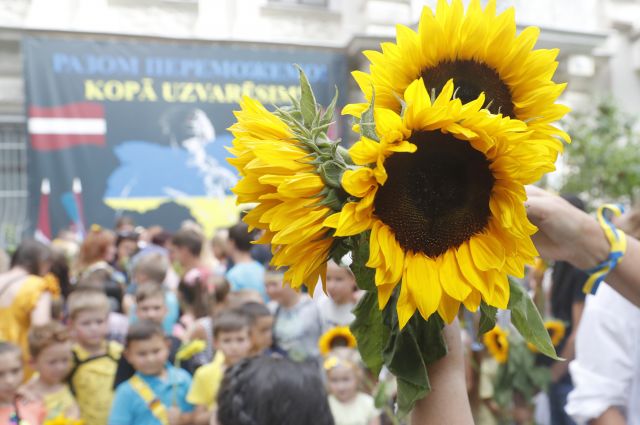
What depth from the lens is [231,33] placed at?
11.0 meters

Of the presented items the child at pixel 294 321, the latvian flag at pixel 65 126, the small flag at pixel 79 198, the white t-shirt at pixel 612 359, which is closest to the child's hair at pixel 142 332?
the child at pixel 294 321

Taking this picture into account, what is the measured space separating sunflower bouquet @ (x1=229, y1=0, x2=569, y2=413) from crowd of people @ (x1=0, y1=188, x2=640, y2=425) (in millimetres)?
174

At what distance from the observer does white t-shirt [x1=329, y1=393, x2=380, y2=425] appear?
3.06 m

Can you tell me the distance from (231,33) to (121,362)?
880 cm

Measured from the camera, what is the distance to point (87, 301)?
3508mm

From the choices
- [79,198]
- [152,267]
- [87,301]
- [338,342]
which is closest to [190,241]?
[152,267]

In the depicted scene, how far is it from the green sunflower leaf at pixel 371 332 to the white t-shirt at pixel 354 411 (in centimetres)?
210

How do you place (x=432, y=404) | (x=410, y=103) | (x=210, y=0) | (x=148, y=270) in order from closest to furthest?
(x=410, y=103), (x=432, y=404), (x=148, y=270), (x=210, y=0)

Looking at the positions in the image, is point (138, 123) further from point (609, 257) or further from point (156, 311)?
point (609, 257)

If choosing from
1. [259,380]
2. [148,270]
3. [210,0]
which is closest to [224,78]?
[210,0]

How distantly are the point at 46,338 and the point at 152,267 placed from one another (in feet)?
3.73

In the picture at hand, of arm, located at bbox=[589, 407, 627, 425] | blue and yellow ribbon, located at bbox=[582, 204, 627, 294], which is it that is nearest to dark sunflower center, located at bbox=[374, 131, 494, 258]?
blue and yellow ribbon, located at bbox=[582, 204, 627, 294]

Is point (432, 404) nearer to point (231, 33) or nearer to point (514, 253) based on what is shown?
point (514, 253)

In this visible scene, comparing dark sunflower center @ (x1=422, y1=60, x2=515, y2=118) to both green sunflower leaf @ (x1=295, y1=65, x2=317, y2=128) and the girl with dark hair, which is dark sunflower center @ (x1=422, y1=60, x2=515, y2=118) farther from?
the girl with dark hair
